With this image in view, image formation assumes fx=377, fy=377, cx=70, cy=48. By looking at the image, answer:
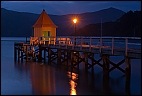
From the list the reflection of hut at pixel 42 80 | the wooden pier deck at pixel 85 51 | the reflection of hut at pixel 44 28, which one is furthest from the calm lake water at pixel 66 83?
the reflection of hut at pixel 44 28

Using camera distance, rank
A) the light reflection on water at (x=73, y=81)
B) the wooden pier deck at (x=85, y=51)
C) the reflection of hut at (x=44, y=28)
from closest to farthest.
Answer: the light reflection on water at (x=73, y=81) < the wooden pier deck at (x=85, y=51) < the reflection of hut at (x=44, y=28)

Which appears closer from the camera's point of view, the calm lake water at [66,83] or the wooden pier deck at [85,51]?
the calm lake water at [66,83]

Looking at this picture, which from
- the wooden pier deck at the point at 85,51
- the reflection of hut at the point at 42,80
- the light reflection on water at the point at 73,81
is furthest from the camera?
the wooden pier deck at the point at 85,51

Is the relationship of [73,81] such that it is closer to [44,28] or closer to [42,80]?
[42,80]

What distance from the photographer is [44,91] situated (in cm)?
2091

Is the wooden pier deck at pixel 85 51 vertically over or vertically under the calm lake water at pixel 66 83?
over

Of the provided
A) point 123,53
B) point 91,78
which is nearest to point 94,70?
point 91,78

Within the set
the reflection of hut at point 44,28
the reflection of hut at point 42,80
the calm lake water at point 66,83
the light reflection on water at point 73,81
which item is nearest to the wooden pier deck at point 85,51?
the calm lake water at point 66,83

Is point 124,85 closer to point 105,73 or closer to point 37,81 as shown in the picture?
point 105,73

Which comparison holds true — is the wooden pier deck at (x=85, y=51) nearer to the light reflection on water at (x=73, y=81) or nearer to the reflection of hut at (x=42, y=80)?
the light reflection on water at (x=73, y=81)

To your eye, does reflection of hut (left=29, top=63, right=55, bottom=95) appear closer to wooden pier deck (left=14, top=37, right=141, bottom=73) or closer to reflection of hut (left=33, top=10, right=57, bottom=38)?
wooden pier deck (left=14, top=37, right=141, bottom=73)

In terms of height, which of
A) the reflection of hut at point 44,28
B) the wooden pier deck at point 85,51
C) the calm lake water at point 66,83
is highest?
the reflection of hut at point 44,28

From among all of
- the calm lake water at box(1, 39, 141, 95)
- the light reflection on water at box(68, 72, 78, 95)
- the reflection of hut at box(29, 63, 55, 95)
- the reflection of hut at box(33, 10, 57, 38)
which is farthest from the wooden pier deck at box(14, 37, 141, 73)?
the reflection of hut at box(29, 63, 55, 95)

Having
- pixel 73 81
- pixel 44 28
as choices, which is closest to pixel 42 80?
pixel 73 81
